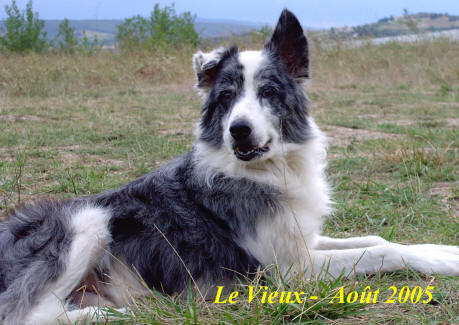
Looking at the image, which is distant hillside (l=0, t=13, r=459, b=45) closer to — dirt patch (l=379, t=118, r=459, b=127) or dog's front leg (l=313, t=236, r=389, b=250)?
dirt patch (l=379, t=118, r=459, b=127)

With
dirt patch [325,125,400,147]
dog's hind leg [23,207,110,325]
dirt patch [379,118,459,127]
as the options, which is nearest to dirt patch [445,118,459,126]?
dirt patch [379,118,459,127]

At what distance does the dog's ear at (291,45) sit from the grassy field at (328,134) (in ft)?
5.00

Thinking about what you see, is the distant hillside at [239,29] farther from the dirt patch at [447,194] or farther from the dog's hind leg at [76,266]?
the dog's hind leg at [76,266]

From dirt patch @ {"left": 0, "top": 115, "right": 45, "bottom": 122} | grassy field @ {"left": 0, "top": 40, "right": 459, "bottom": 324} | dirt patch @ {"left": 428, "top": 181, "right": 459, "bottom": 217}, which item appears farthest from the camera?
dirt patch @ {"left": 0, "top": 115, "right": 45, "bottom": 122}

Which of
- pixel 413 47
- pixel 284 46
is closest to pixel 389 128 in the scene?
pixel 284 46

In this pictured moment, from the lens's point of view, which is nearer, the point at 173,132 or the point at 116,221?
the point at 116,221

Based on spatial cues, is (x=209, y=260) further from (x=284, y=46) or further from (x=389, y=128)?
(x=389, y=128)

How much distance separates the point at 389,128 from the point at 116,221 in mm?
6168

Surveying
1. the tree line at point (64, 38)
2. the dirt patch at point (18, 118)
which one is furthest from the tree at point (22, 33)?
the dirt patch at point (18, 118)

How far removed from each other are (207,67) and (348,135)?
15.2 feet

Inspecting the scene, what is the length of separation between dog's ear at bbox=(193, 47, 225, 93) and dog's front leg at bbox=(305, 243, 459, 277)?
166 cm

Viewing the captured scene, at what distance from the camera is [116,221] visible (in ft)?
10.6

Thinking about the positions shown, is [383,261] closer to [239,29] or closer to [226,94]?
[226,94]

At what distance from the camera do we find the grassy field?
2660mm
